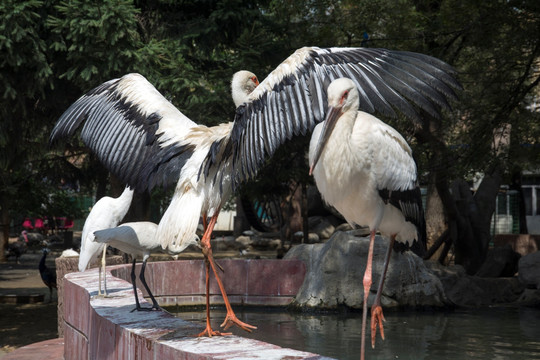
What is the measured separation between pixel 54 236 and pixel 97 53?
22682 millimetres

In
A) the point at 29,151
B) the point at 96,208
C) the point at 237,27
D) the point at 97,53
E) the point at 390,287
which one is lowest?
the point at 390,287

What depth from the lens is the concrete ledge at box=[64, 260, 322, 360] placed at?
14.3 ft

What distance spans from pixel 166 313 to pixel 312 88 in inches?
86.9

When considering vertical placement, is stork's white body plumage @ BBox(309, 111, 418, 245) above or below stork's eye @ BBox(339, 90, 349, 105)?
below

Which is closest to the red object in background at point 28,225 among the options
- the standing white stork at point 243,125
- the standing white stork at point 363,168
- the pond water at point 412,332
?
the pond water at point 412,332

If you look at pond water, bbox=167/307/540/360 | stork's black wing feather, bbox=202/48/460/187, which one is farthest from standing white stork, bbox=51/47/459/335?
pond water, bbox=167/307/540/360

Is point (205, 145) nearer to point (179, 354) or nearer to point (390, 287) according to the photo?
point (179, 354)

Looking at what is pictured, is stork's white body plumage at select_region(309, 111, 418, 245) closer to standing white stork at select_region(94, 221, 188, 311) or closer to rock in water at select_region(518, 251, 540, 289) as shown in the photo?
standing white stork at select_region(94, 221, 188, 311)

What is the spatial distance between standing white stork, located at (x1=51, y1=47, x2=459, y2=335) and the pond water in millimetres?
2778

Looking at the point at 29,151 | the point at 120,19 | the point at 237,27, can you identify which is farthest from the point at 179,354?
the point at 29,151

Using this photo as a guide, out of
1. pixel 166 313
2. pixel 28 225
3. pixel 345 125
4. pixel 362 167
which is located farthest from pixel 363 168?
pixel 28 225

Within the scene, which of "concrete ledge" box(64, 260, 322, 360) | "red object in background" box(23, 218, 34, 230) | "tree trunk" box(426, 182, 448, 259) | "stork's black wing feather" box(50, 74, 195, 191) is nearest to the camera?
"concrete ledge" box(64, 260, 322, 360)

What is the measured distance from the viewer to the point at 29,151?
12312mm

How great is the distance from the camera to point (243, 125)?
4.86 meters
